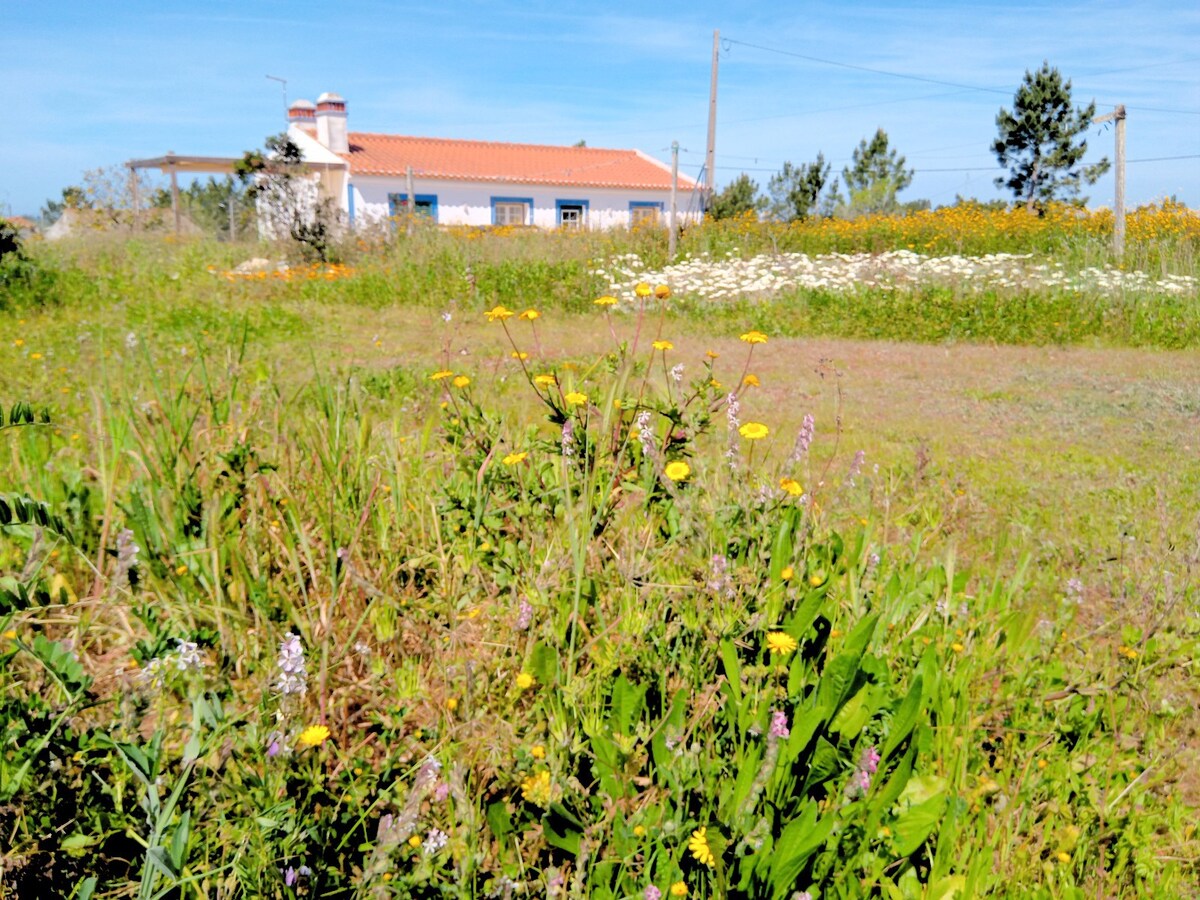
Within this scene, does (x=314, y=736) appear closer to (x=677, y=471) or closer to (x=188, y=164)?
(x=677, y=471)

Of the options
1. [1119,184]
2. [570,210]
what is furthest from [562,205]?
[1119,184]

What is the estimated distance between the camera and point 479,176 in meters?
29.6

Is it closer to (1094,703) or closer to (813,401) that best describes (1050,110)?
(813,401)

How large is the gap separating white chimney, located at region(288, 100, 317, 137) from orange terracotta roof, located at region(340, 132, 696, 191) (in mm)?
1346

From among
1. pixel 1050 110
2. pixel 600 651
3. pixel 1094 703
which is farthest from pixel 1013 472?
pixel 1050 110

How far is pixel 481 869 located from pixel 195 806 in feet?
1.55

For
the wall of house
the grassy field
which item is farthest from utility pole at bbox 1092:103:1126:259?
the wall of house

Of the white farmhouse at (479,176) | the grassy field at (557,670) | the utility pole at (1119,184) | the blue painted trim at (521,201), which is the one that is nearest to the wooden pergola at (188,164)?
the white farmhouse at (479,176)

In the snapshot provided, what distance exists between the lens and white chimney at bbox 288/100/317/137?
2978 centimetres

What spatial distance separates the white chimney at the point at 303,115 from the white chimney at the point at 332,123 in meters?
1.67

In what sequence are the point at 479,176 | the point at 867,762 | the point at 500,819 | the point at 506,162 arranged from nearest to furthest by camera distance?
the point at 867,762
the point at 500,819
the point at 479,176
the point at 506,162

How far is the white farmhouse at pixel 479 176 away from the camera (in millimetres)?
28094

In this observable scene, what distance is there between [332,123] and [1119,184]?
75.2 ft

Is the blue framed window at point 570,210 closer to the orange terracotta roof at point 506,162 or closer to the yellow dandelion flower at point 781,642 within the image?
the orange terracotta roof at point 506,162
